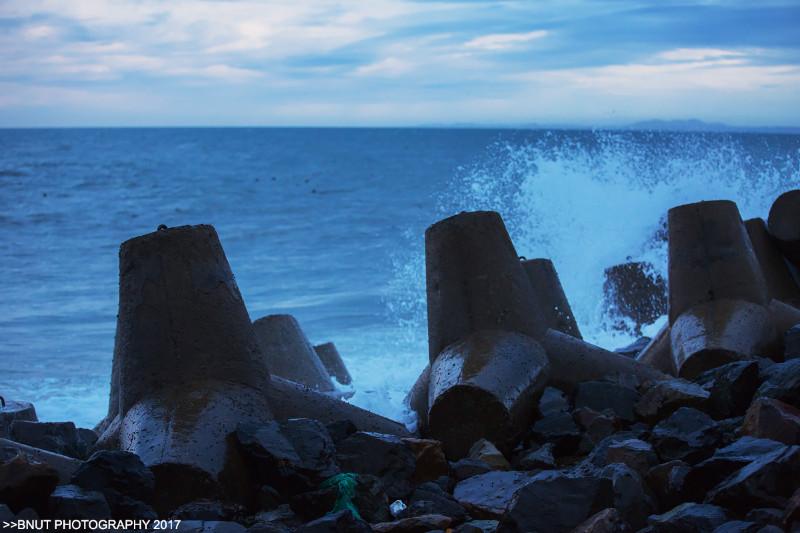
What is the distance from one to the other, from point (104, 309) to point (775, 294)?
30.2 feet

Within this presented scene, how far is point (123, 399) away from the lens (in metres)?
4.68

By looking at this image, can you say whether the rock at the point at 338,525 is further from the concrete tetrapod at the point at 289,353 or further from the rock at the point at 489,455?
the concrete tetrapod at the point at 289,353

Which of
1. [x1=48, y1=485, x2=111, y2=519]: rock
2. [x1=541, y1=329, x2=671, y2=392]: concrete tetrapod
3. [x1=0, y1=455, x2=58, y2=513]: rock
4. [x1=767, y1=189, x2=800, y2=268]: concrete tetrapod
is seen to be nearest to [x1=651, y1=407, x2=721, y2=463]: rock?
[x1=541, y1=329, x2=671, y2=392]: concrete tetrapod

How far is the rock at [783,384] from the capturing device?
14.3 ft

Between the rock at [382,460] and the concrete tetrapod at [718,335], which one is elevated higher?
the concrete tetrapod at [718,335]

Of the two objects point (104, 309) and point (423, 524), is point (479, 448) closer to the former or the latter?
point (423, 524)

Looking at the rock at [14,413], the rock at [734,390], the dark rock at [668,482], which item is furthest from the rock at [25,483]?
the rock at [734,390]

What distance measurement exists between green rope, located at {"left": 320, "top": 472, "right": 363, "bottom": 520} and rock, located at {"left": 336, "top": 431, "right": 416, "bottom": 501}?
0.28 m

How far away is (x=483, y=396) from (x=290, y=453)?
129 centimetres

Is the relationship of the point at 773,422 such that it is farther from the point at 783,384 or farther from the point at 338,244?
the point at 338,244

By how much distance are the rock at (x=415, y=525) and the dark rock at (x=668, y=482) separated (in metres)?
0.78

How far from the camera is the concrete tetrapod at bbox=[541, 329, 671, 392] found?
5664mm

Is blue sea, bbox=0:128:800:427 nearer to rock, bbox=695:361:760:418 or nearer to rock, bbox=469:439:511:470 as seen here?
rock, bbox=469:439:511:470

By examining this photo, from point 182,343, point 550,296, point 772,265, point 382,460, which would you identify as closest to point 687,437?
point 382,460
